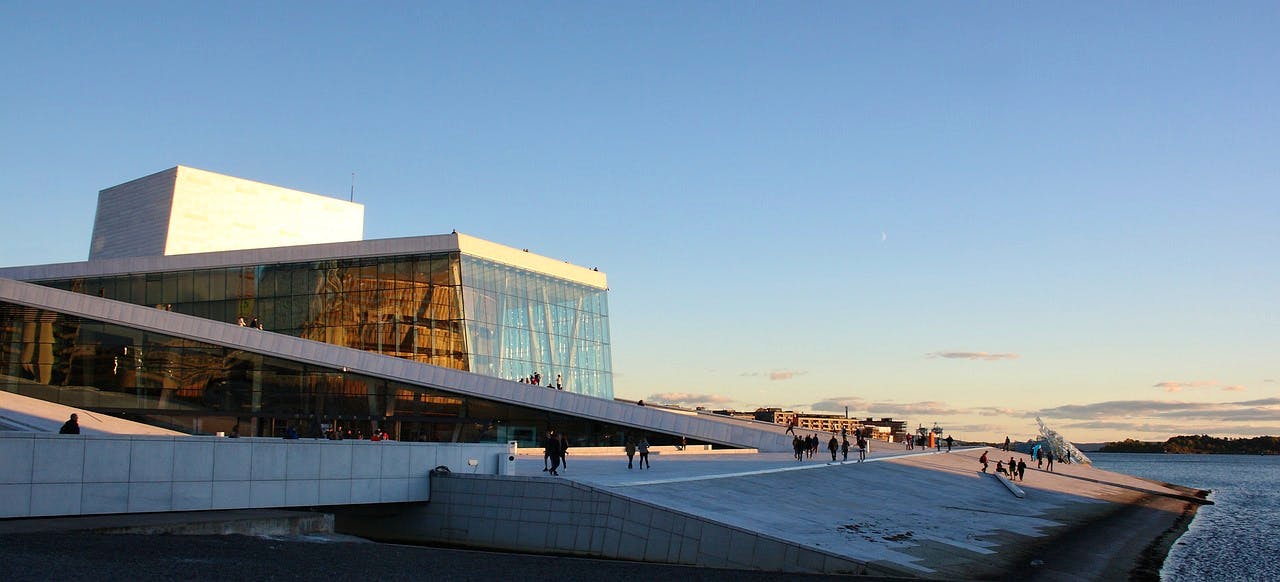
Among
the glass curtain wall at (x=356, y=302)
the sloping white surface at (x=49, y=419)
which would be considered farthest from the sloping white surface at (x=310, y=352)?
the sloping white surface at (x=49, y=419)

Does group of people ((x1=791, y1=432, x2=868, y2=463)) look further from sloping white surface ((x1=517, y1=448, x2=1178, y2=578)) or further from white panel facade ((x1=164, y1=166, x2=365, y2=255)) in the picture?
white panel facade ((x1=164, y1=166, x2=365, y2=255))

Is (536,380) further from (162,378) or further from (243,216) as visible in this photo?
(243,216)

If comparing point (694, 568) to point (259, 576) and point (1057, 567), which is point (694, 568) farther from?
point (1057, 567)

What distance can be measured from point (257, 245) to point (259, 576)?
48449 mm

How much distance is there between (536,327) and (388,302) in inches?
267

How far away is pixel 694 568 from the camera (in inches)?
706

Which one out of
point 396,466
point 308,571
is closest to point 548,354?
point 396,466

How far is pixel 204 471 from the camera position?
19.8 m

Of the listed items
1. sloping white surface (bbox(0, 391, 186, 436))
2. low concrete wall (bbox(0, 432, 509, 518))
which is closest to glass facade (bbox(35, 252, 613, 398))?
sloping white surface (bbox(0, 391, 186, 436))

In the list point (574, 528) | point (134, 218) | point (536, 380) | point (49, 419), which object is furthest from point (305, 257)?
point (574, 528)

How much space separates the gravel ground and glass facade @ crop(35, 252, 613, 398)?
27.4 metres

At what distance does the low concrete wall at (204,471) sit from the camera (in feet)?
57.3

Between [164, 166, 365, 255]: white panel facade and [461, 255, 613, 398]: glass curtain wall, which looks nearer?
[461, 255, 613, 398]: glass curtain wall

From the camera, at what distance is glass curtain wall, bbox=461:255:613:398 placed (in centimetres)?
4597
